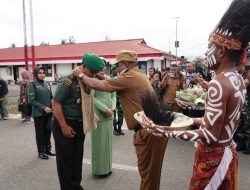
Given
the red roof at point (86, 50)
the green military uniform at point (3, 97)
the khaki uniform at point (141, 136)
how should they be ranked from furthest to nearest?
the red roof at point (86, 50)
the green military uniform at point (3, 97)
the khaki uniform at point (141, 136)

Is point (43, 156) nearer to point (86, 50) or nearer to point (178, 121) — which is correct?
point (178, 121)

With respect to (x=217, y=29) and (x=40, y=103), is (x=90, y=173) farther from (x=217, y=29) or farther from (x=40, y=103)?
(x=217, y=29)

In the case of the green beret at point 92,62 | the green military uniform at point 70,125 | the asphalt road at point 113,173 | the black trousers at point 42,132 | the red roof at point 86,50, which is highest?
the red roof at point 86,50

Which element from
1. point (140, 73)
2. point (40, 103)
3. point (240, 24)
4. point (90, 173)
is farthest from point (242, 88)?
point (40, 103)

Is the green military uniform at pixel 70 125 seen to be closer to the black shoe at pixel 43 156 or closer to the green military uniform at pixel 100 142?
the green military uniform at pixel 100 142

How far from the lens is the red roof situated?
25.5 m

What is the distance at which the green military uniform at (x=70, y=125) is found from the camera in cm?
309

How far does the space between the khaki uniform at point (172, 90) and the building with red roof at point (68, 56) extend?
17.6m

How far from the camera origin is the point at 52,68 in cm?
2989

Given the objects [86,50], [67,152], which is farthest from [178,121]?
[86,50]

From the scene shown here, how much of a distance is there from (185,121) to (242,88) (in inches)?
22.1

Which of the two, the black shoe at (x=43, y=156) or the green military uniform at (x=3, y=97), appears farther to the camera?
the green military uniform at (x=3, y=97)

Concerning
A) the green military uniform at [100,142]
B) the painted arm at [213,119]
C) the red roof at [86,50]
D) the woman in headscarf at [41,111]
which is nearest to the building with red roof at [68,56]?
the red roof at [86,50]

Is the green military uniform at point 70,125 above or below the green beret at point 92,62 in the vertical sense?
below
